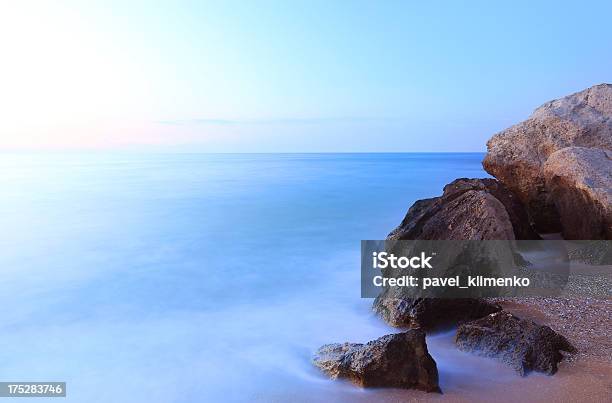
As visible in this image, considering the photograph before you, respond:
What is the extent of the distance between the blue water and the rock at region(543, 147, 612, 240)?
10.9ft

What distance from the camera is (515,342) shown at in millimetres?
3873

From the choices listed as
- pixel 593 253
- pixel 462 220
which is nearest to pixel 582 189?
pixel 593 253

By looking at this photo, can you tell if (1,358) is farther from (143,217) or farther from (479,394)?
(143,217)

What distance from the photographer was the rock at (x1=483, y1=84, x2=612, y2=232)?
8102 mm

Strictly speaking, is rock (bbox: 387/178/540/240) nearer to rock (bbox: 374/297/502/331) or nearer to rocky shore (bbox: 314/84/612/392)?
rocky shore (bbox: 314/84/612/392)

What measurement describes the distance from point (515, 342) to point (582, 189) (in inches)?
151

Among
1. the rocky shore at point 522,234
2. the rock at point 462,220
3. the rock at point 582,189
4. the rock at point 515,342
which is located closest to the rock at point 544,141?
the rocky shore at point 522,234

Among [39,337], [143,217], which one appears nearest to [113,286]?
→ [39,337]

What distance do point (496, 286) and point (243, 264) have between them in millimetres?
4840

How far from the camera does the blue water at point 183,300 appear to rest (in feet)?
14.6

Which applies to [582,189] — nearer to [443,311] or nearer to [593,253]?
[593,253]

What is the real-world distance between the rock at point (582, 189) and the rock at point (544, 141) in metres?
0.64

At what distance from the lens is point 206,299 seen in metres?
6.86

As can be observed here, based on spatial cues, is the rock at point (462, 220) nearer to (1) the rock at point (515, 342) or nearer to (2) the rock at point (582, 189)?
(1) the rock at point (515, 342)
